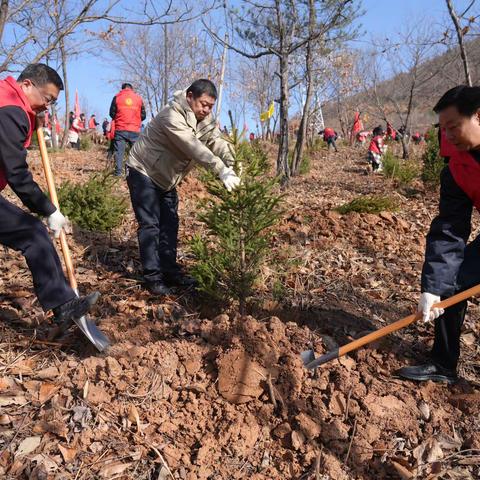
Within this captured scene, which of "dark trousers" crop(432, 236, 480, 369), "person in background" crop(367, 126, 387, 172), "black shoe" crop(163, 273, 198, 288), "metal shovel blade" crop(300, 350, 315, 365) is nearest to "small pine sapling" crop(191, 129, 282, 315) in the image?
"black shoe" crop(163, 273, 198, 288)

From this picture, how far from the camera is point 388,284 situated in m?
3.98

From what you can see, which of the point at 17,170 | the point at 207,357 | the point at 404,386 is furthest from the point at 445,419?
the point at 17,170

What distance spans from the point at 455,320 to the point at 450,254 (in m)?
0.44

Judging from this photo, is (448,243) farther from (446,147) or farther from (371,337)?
(371,337)

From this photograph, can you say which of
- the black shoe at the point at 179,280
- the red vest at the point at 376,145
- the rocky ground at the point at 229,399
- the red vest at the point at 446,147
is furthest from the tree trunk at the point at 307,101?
the red vest at the point at 446,147

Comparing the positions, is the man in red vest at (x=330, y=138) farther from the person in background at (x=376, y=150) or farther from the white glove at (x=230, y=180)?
the white glove at (x=230, y=180)

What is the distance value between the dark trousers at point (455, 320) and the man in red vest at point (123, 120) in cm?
662

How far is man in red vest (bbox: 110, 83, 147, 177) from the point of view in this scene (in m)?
7.91

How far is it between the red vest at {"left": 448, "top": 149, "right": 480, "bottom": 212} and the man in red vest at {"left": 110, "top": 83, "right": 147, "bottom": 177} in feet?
21.6

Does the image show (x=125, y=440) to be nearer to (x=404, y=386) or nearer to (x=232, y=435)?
(x=232, y=435)

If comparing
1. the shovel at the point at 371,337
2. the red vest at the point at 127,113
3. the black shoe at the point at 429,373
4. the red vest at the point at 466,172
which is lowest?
the black shoe at the point at 429,373

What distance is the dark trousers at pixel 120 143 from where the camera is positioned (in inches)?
312

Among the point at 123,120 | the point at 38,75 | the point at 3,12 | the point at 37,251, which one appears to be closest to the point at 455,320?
the point at 37,251

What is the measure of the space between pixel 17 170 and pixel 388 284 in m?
3.31
